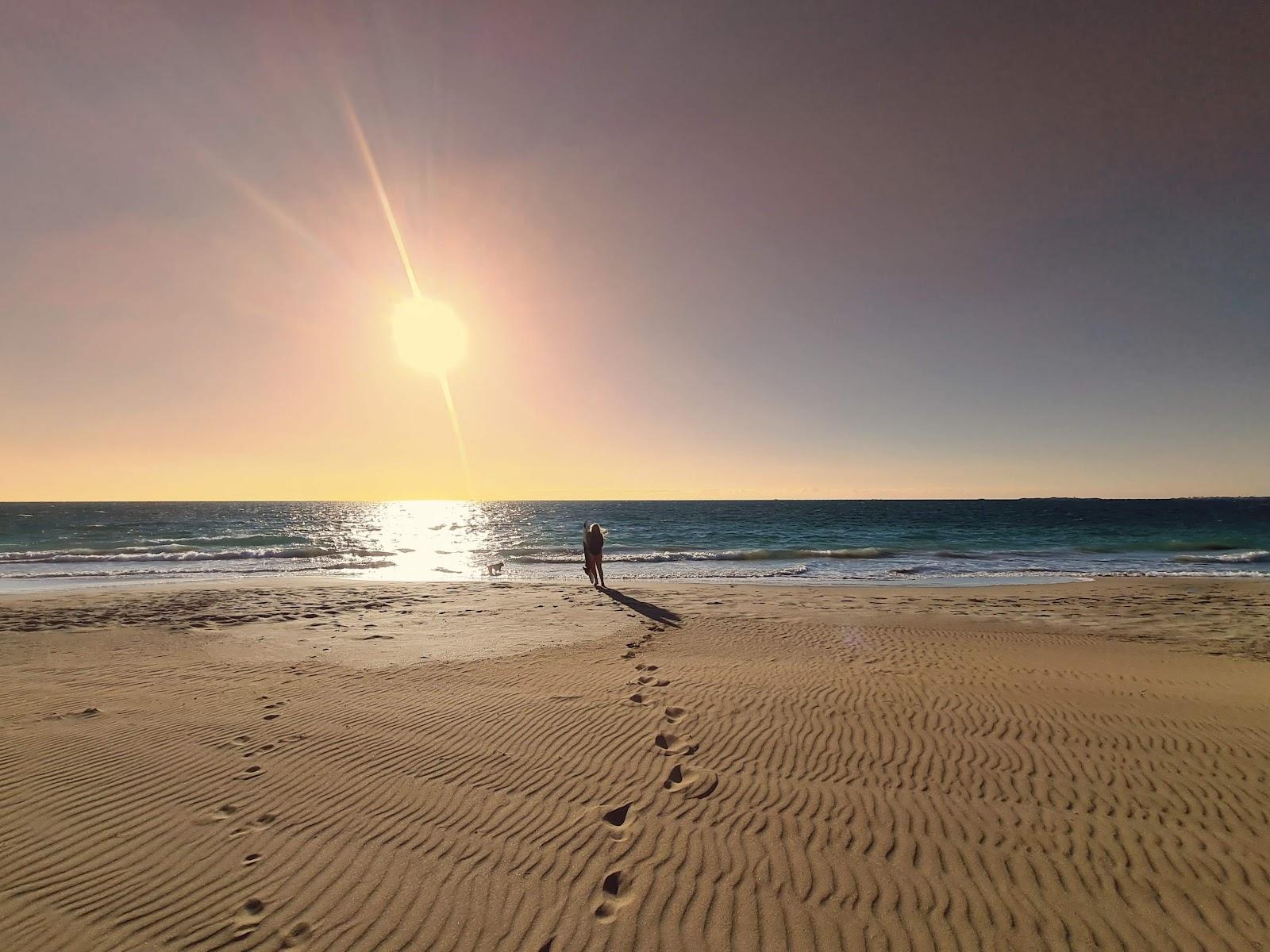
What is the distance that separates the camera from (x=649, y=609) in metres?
16.8

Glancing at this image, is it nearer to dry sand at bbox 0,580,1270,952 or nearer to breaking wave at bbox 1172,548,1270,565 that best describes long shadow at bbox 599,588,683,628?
dry sand at bbox 0,580,1270,952

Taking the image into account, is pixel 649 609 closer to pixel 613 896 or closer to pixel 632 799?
pixel 632 799

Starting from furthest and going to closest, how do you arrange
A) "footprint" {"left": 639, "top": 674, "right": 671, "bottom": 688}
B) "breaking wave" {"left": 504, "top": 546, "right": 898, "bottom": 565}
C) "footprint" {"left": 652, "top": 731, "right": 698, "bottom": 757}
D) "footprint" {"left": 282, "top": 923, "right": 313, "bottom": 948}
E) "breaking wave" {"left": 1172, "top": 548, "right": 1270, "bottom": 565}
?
"breaking wave" {"left": 504, "top": 546, "right": 898, "bottom": 565}, "breaking wave" {"left": 1172, "top": 548, "right": 1270, "bottom": 565}, "footprint" {"left": 639, "top": 674, "right": 671, "bottom": 688}, "footprint" {"left": 652, "top": 731, "right": 698, "bottom": 757}, "footprint" {"left": 282, "top": 923, "right": 313, "bottom": 948}

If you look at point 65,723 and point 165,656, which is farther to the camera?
point 165,656

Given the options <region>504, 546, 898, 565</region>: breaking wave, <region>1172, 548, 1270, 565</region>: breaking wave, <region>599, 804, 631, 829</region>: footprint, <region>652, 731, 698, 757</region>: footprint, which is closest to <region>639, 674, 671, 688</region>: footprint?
<region>652, 731, 698, 757</region>: footprint

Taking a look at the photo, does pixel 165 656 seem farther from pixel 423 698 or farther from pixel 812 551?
pixel 812 551

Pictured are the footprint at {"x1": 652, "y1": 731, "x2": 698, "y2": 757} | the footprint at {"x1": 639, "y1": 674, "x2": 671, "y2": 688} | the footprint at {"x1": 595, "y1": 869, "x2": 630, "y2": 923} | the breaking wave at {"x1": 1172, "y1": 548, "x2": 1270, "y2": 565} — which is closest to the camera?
the footprint at {"x1": 595, "y1": 869, "x2": 630, "y2": 923}

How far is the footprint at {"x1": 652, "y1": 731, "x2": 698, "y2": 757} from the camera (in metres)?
6.68

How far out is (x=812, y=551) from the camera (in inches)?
1449

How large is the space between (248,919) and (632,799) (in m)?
3.17

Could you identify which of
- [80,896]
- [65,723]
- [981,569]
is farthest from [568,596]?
[981,569]

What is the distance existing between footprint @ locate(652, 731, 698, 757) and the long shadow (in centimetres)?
722

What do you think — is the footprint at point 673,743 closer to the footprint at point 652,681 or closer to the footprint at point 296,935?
the footprint at point 652,681

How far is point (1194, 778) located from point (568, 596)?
15.5 metres
